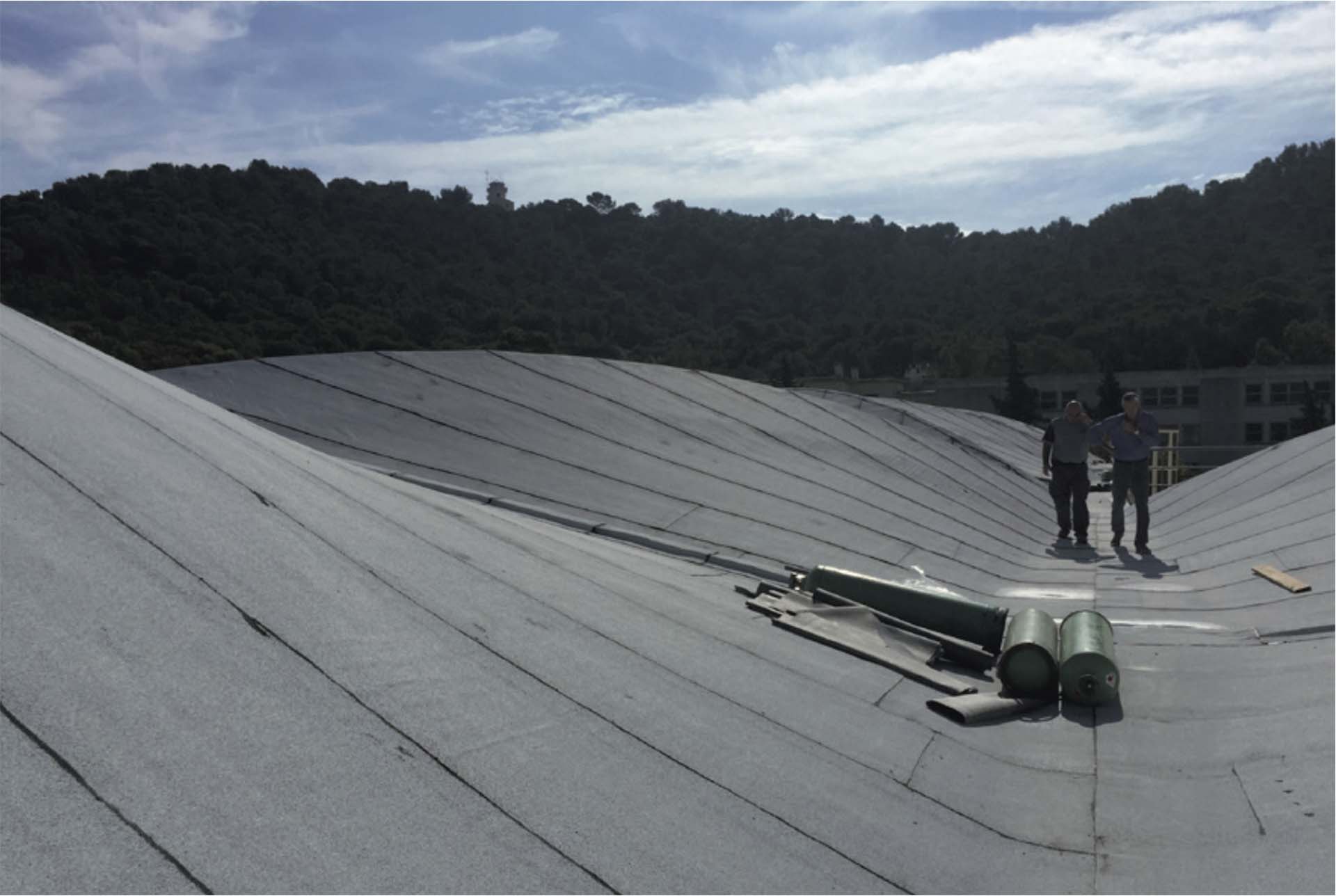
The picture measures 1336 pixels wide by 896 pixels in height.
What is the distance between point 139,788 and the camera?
127 inches

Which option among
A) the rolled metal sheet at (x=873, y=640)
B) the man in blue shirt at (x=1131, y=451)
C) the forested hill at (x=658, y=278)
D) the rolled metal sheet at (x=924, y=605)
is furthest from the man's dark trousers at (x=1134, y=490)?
the forested hill at (x=658, y=278)

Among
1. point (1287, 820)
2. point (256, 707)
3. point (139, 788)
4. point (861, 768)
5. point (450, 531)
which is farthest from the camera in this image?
point (450, 531)

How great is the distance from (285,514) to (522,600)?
1173 mm

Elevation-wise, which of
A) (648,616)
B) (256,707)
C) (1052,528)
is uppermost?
(256,707)

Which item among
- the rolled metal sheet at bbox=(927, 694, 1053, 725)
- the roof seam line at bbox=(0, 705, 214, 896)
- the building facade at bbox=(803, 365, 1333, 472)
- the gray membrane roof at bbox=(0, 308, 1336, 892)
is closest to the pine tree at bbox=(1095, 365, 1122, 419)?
the building facade at bbox=(803, 365, 1333, 472)

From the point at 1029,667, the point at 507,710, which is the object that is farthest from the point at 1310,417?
the point at 507,710

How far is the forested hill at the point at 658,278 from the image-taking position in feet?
153

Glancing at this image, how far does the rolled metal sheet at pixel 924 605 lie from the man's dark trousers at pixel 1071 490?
4448 mm

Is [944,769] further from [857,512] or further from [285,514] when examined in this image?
[857,512]

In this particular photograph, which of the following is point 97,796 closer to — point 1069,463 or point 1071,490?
point 1069,463

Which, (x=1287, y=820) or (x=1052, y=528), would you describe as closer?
(x=1287, y=820)

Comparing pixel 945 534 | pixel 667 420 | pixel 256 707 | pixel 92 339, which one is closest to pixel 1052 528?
pixel 945 534

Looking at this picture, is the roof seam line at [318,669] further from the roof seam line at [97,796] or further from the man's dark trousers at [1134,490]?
the man's dark trousers at [1134,490]

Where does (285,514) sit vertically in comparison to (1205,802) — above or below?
above
